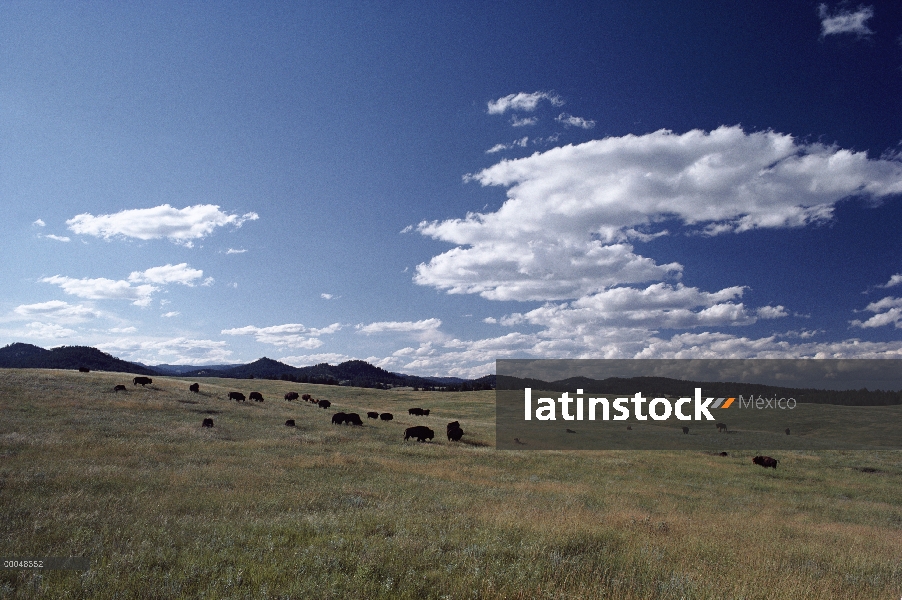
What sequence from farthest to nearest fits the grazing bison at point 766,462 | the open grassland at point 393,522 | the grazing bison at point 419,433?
the grazing bison at point 419,433
the grazing bison at point 766,462
the open grassland at point 393,522

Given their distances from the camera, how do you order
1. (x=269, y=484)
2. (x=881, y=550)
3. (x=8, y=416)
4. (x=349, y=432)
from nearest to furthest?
1. (x=881, y=550)
2. (x=269, y=484)
3. (x=8, y=416)
4. (x=349, y=432)

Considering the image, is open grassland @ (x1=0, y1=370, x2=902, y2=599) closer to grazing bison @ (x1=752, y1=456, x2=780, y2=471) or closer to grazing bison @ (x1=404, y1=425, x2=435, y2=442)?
grazing bison @ (x1=752, y1=456, x2=780, y2=471)

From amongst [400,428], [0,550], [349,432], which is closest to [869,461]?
[400,428]

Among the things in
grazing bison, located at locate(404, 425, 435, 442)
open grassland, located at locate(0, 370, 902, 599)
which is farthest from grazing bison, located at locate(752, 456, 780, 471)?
grazing bison, located at locate(404, 425, 435, 442)

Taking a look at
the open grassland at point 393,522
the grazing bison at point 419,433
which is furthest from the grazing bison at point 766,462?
the grazing bison at point 419,433

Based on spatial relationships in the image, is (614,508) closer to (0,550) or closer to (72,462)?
(0,550)

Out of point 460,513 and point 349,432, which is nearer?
point 460,513

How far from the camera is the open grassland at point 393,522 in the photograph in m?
7.29

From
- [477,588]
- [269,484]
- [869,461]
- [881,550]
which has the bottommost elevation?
[869,461]

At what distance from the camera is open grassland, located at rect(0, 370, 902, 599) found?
7.29 m

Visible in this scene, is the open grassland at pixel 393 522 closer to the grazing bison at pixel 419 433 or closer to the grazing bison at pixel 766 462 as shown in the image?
the grazing bison at pixel 766 462

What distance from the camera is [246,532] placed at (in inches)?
375

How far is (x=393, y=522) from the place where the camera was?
36.1ft

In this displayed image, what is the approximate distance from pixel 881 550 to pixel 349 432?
96.0ft
